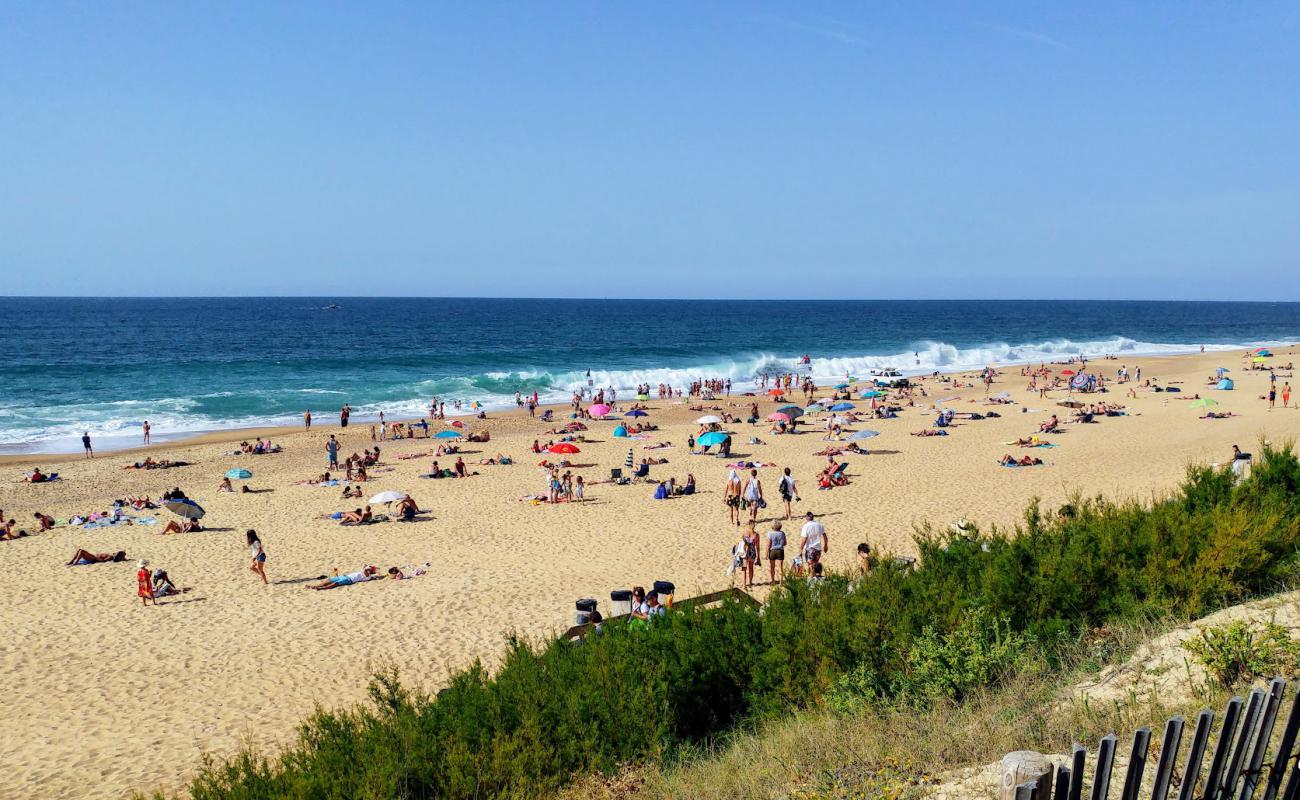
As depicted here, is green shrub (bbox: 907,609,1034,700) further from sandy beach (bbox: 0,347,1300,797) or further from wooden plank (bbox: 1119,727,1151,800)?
sandy beach (bbox: 0,347,1300,797)

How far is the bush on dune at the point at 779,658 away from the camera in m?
5.62

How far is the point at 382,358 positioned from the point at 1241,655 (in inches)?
2546

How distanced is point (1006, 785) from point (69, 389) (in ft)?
178

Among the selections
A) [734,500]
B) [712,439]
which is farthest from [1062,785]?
[712,439]

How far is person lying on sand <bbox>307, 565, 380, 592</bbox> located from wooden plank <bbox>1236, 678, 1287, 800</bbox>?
14597 mm

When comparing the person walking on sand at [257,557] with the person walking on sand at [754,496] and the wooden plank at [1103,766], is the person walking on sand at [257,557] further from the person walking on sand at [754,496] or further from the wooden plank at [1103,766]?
the wooden plank at [1103,766]

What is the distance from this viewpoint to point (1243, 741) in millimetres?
3938

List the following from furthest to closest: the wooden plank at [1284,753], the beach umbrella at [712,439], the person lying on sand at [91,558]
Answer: the beach umbrella at [712,439] < the person lying on sand at [91,558] < the wooden plank at [1284,753]

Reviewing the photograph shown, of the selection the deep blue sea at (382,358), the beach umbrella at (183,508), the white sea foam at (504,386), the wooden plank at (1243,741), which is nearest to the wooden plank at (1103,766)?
the wooden plank at (1243,741)

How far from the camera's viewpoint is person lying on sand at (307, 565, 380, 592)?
15.9 metres

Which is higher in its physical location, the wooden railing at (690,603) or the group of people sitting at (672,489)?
the wooden railing at (690,603)

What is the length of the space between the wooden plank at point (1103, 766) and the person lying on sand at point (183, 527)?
68.1 feet

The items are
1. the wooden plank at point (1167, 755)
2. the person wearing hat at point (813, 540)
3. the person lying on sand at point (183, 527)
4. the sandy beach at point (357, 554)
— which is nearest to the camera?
the wooden plank at point (1167, 755)

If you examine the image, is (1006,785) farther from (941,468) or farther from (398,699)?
(941,468)
